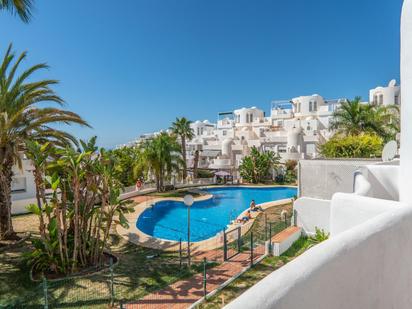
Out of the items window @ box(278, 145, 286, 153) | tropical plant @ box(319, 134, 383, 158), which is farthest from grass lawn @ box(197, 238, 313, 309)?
window @ box(278, 145, 286, 153)

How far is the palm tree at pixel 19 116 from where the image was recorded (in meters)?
12.2

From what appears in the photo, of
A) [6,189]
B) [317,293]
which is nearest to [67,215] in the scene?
[6,189]

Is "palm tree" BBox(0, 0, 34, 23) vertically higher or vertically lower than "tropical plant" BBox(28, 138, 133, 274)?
higher

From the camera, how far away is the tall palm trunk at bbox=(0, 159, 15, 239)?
12.6 metres

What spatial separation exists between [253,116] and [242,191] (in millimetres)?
45264

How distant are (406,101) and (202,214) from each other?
1861cm

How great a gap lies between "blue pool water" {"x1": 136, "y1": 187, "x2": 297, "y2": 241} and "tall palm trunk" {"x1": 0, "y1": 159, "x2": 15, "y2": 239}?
22.8 feet

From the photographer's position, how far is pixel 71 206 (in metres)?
11.2

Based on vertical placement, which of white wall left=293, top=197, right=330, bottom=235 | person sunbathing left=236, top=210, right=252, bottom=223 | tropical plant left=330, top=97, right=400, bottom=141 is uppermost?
tropical plant left=330, top=97, right=400, bottom=141

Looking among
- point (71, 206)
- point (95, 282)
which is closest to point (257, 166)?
point (71, 206)

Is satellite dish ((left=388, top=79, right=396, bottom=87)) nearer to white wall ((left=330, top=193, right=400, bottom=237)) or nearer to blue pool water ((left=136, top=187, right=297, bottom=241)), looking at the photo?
blue pool water ((left=136, top=187, right=297, bottom=241))

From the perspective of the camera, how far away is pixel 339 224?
549 centimetres

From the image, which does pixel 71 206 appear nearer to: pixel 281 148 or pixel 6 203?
pixel 6 203

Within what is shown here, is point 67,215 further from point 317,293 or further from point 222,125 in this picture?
point 222,125
